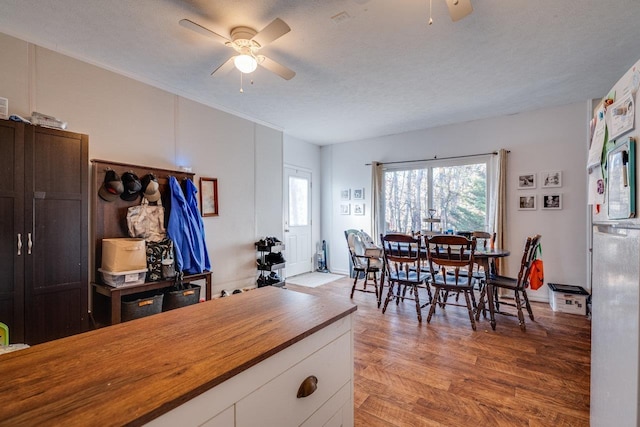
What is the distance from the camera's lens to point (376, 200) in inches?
217

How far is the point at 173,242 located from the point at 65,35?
6.62ft

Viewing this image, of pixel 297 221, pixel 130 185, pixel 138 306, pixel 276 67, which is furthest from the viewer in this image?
pixel 297 221

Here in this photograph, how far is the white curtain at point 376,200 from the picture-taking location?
5.50 m

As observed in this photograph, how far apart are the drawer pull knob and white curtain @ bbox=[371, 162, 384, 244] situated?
15.4ft

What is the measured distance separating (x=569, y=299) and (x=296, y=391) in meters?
4.20

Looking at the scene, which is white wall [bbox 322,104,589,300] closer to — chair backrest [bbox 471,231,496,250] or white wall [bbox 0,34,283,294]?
chair backrest [bbox 471,231,496,250]

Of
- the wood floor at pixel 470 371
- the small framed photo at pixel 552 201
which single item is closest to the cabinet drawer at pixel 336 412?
the wood floor at pixel 470 371

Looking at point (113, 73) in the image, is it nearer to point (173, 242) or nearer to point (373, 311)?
point (173, 242)

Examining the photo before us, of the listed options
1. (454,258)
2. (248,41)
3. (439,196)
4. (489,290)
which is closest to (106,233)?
(248,41)

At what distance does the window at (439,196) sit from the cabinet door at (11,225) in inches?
192

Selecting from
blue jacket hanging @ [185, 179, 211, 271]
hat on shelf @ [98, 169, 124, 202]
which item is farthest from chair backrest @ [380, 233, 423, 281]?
hat on shelf @ [98, 169, 124, 202]

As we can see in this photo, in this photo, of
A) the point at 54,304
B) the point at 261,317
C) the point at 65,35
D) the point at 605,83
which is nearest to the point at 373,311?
the point at 261,317

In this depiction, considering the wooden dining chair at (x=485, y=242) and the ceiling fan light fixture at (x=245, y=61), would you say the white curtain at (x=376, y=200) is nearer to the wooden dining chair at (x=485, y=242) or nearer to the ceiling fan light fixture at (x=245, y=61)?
the wooden dining chair at (x=485, y=242)

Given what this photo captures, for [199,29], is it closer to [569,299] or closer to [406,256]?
[406,256]
